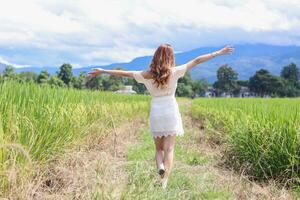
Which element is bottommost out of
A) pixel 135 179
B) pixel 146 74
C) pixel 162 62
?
pixel 135 179

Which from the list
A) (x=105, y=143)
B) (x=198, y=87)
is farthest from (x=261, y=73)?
(x=105, y=143)

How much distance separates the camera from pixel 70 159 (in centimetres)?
596

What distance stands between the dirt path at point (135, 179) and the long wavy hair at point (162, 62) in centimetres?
98

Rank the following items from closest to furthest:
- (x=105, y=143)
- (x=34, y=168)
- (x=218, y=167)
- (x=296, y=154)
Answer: (x=34, y=168) → (x=296, y=154) → (x=218, y=167) → (x=105, y=143)

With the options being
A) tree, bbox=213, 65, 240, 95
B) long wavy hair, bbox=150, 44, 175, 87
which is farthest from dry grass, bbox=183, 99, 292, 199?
tree, bbox=213, 65, 240, 95

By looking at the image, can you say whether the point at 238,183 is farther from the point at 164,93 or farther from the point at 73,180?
the point at 73,180

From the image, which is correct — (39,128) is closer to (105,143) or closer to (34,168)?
(34,168)

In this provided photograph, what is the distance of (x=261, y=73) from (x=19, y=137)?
110829 mm

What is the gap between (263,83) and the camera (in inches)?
4289

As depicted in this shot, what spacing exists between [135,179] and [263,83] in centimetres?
10698

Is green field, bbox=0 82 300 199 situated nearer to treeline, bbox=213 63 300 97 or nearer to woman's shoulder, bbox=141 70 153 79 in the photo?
woman's shoulder, bbox=141 70 153 79

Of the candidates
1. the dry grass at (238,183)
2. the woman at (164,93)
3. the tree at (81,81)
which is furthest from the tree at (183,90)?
the woman at (164,93)

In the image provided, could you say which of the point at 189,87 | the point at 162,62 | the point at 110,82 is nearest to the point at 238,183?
the point at 162,62

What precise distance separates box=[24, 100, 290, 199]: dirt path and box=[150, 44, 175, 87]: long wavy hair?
980mm
